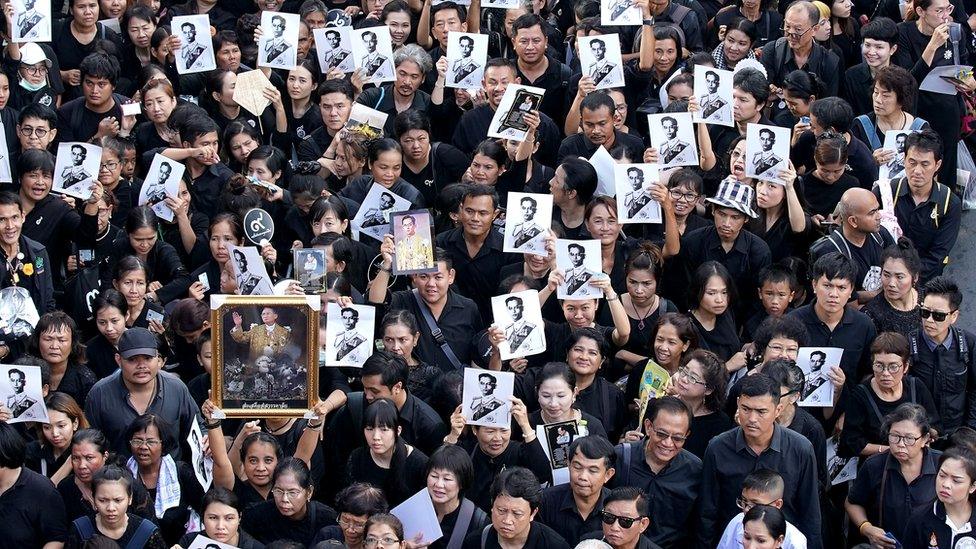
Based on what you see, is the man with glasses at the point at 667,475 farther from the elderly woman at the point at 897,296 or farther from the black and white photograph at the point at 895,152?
the black and white photograph at the point at 895,152

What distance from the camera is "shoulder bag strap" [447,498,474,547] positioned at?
35.8ft

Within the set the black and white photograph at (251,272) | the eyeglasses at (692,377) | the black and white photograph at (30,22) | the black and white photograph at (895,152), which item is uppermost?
the black and white photograph at (30,22)

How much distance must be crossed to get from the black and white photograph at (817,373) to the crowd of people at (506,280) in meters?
0.03

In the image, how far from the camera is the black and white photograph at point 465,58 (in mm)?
14625

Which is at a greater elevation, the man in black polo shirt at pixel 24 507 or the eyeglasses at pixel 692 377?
the eyeglasses at pixel 692 377

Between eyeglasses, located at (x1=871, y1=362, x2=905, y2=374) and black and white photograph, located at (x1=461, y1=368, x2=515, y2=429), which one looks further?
eyeglasses, located at (x1=871, y1=362, x2=905, y2=374)

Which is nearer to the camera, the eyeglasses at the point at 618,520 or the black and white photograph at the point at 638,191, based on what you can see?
the eyeglasses at the point at 618,520

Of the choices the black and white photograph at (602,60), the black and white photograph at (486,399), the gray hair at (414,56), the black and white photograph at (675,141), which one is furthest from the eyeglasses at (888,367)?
the gray hair at (414,56)

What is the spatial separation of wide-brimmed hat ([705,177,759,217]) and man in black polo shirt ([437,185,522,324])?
4.67ft

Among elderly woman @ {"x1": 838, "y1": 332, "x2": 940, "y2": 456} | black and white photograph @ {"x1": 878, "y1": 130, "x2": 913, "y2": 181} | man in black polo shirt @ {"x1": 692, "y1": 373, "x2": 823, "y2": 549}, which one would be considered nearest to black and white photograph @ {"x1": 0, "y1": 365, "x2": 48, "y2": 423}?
man in black polo shirt @ {"x1": 692, "y1": 373, "x2": 823, "y2": 549}

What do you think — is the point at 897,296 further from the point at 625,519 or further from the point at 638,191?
the point at 625,519

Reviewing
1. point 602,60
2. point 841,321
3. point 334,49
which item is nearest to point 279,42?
point 334,49

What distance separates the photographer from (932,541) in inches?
424

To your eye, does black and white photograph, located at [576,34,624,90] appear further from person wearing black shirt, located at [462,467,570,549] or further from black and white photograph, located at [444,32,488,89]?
person wearing black shirt, located at [462,467,570,549]
